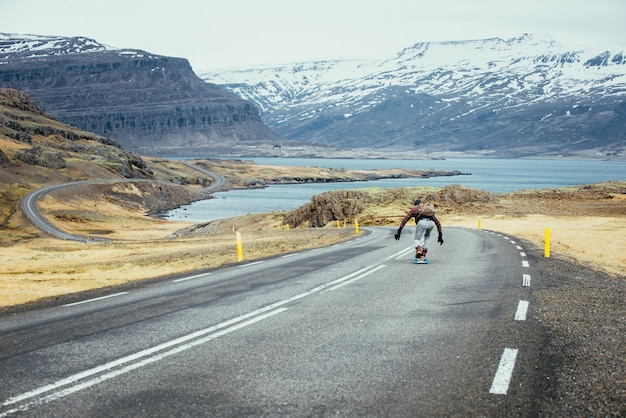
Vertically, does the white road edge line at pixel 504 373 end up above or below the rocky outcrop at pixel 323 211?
above

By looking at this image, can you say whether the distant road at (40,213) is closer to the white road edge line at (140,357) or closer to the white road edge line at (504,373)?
the white road edge line at (140,357)

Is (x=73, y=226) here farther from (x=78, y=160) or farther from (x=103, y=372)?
(x=103, y=372)

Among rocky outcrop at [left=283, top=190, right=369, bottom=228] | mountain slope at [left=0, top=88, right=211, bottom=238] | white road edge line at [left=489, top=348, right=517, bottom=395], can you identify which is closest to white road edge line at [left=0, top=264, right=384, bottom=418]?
white road edge line at [left=489, top=348, right=517, bottom=395]

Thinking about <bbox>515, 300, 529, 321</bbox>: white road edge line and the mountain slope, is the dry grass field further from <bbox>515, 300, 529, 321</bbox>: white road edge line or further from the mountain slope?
<bbox>515, 300, 529, 321</bbox>: white road edge line

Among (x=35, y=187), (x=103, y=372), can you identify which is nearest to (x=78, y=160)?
(x=35, y=187)

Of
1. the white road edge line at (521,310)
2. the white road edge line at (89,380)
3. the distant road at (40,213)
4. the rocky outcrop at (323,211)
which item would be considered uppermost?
the white road edge line at (89,380)

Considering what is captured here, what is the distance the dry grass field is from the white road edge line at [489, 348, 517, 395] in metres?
10.8

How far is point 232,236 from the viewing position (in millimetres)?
48844

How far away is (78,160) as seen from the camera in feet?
445

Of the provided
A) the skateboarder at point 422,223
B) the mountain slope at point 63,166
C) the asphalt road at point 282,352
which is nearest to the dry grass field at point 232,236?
the asphalt road at point 282,352

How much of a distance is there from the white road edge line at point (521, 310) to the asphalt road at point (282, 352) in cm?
2

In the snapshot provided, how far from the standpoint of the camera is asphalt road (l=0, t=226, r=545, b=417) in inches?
241

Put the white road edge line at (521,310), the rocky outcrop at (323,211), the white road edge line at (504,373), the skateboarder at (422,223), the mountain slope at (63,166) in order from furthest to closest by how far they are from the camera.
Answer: the mountain slope at (63,166) → the rocky outcrop at (323,211) → the skateboarder at (422,223) → the white road edge line at (521,310) → the white road edge line at (504,373)

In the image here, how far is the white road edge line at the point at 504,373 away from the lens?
21.1ft
